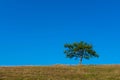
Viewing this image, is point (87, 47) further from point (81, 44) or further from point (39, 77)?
point (39, 77)

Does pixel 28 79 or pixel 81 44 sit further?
pixel 81 44

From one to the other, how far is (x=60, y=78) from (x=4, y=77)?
21.4 feet

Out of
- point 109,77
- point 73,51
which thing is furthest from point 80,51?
point 109,77

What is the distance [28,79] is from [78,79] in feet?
18.4

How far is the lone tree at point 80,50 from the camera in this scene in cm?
9638

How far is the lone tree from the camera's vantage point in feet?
316

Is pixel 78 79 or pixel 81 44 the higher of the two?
pixel 81 44

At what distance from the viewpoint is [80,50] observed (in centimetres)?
9781

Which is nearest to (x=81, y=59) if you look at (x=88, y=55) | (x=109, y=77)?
(x=88, y=55)

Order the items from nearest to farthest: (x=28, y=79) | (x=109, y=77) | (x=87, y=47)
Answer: (x=28, y=79)
(x=109, y=77)
(x=87, y=47)

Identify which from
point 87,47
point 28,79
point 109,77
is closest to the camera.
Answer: point 28,79

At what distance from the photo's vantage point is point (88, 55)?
9700 cm

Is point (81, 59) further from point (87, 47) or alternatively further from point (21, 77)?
point (21, 77)

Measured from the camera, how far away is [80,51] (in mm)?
97938
